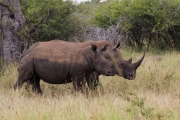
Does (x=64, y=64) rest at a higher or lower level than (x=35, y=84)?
higher

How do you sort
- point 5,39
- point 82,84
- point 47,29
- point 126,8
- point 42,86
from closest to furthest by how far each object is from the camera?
point 82,84
point 42,86
point 5,39
point 47,29
point 126,8

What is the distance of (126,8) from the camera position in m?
19.2

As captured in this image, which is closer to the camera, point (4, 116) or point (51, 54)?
point (4, 116)

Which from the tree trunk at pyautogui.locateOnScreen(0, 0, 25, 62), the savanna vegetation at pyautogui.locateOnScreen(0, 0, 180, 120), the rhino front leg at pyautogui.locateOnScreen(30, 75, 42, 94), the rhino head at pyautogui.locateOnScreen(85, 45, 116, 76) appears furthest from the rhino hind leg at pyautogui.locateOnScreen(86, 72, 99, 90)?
the tree trunk at pyautogui.locateOnScreen(0, 0, 25, 62)

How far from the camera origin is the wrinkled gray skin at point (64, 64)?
8.12m

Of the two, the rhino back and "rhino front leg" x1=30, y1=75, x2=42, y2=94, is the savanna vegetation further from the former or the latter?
the rhino back

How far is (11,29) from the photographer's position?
1112cm

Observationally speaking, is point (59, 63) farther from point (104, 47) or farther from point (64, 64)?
point (104, 47)

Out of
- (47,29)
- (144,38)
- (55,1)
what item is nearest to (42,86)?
(47,29)

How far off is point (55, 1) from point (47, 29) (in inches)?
59.2

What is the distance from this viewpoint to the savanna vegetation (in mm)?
5894

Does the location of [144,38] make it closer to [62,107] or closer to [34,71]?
[34,71]

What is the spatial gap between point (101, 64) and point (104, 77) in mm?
2022

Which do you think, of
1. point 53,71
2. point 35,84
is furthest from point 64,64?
point 35,84
